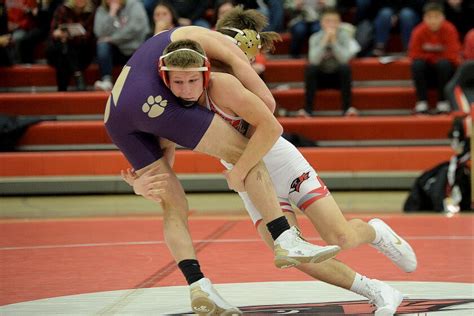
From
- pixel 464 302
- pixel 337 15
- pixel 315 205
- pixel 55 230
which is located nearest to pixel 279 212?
pixel 315 205

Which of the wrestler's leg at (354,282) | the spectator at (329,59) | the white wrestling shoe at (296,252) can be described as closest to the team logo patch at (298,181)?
the wrestler's leg at (354,282)

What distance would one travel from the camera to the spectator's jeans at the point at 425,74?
979 cm

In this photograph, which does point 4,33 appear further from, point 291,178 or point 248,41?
point 291,178

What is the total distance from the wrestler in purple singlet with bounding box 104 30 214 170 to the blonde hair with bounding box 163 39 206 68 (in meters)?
0.14

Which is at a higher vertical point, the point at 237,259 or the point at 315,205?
the point at 315,205

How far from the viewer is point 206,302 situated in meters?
3.90

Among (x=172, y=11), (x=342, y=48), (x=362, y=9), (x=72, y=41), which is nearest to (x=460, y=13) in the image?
(x=362, y=9)

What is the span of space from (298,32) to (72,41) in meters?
2.36

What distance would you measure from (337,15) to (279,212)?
612 cm

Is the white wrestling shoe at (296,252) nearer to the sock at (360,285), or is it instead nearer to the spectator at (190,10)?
Result: the sock at (360,285)

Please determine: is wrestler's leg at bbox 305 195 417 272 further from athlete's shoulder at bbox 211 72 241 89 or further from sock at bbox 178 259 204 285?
athlete's shoulder at bbox 211 72 241 89

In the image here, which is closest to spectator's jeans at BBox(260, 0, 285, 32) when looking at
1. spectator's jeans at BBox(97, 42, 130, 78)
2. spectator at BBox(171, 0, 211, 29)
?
spectator at BBox(171, 0, 211, 29)

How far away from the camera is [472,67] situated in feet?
29.5

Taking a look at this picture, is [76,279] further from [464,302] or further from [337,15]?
[337,15]
